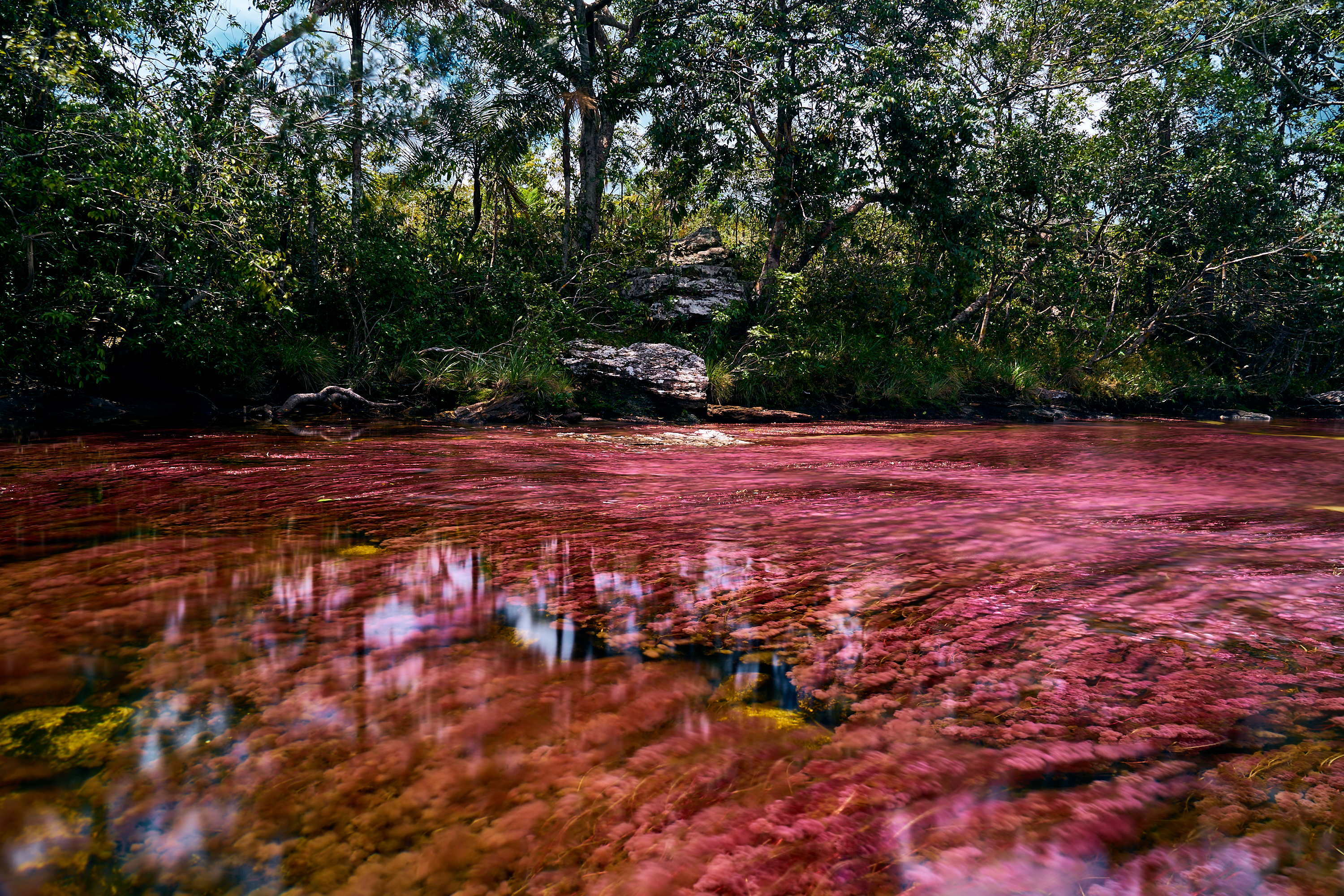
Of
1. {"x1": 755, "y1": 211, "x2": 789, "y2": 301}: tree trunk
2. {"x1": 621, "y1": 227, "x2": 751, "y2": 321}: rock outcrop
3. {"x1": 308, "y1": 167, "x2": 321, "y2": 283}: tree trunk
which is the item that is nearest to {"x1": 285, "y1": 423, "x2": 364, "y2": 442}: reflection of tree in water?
{"x1": 308, "y1": 167, "x2": 321, "y2": 283}: tree trunk

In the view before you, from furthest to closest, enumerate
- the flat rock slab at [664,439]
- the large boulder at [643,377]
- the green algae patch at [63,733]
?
the large boulder at [643,377] → the flat rock slab at [664,439] → the green algae patch at [63,733]

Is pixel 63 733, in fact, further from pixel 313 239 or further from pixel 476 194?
pixel 476 194

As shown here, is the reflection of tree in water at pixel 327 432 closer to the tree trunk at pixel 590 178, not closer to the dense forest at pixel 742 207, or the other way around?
the dense forest at pixel 742 207

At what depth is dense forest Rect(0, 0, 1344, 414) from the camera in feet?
25.1

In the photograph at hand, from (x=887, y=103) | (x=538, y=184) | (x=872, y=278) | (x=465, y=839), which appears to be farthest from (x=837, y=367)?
(x=465, y=839)

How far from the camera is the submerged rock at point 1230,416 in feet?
39.0

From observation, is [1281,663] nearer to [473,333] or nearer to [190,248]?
[190,248]

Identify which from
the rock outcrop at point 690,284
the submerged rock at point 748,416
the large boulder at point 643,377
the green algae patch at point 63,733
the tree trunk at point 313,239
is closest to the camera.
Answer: the green algae patch at point 63,733

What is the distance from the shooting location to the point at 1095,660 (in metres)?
1.20

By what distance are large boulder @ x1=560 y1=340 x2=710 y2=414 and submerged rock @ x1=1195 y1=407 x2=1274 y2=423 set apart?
9649 millimetres

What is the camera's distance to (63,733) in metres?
0.95

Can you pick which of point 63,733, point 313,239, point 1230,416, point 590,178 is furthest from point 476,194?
point 1230,416

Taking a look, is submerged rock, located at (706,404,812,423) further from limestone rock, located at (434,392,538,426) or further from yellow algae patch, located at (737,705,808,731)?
yellow algae patch, located at (737,705,808,731)

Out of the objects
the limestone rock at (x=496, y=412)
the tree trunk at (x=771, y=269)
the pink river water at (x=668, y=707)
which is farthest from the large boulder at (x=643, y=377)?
the pink river water at (x=668, y=707)
